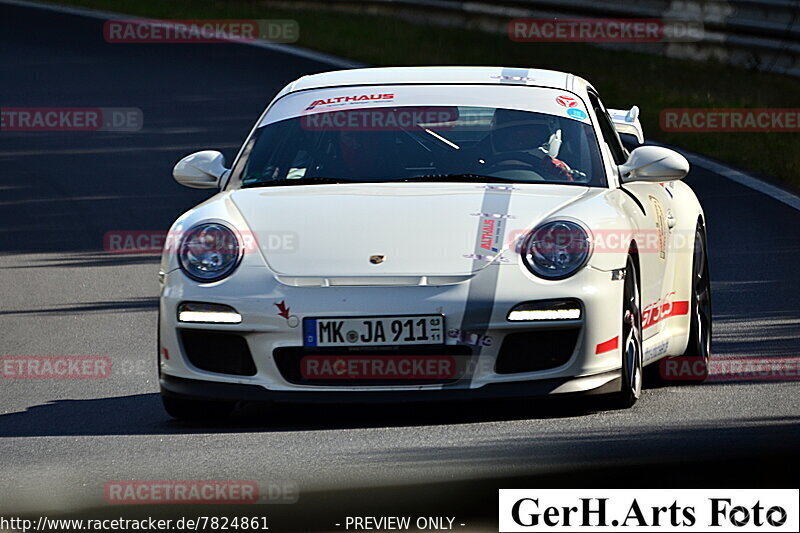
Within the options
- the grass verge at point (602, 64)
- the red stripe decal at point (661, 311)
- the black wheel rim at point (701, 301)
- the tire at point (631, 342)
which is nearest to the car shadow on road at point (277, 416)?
the tire at point (631, 342)

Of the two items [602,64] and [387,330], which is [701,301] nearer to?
[387,330]

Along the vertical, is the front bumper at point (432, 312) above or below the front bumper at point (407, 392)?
above

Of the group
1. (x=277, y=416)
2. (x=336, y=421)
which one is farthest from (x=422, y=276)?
(x=277, y=416)

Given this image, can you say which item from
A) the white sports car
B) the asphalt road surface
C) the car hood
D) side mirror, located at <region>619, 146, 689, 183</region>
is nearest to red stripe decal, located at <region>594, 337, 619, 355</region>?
the white sports car

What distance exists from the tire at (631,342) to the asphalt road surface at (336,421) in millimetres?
66

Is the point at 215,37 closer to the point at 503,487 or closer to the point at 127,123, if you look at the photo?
the point at 127,123

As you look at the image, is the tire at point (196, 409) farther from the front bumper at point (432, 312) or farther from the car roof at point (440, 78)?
the car roof at point (440, 78)

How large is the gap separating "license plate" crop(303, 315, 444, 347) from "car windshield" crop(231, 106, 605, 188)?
1.03 m

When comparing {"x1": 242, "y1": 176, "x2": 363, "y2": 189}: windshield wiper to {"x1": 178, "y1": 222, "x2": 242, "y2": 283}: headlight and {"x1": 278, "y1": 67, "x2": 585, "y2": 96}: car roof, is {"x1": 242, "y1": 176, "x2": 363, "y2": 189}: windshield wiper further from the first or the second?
{"x1": 278, "y1": 67, "x2": 585, "y2": 96}: car roof

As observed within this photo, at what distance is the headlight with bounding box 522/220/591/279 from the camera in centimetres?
629

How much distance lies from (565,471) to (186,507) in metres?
1.19

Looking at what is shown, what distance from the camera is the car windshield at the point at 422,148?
7.13 m

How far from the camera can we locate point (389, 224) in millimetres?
6504

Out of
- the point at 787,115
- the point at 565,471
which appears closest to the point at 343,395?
the point at 565,471
